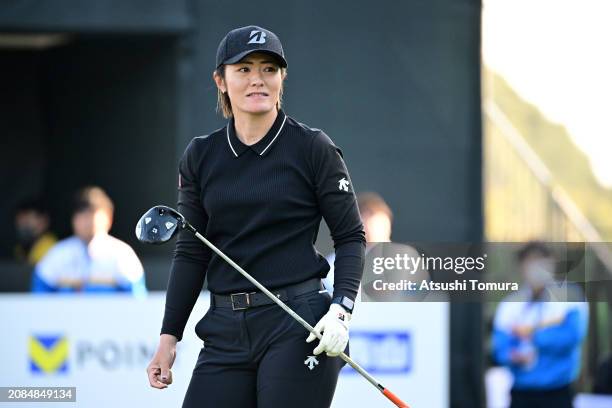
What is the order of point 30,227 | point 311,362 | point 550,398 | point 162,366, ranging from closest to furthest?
point 311,362, point 162,366, point 550,398, point 30,227

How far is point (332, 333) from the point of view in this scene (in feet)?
12.6

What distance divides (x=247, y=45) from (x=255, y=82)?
124mm

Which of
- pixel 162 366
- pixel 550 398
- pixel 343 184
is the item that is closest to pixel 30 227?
pixel 550 398

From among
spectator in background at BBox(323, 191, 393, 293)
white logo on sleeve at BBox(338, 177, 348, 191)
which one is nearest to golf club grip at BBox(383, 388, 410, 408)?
white logo on sleeve at BBox(338, 177, 348, 191)

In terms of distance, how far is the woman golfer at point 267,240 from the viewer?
157 inches

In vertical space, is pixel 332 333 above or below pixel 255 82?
below

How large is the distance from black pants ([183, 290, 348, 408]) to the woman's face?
0.64 m

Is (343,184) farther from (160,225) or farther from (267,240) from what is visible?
(160,225)

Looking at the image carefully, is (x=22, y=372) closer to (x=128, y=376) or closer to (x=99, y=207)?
(x=128, y=376)

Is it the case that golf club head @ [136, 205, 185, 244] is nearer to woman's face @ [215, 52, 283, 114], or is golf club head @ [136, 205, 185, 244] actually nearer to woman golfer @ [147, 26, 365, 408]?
woman golfer @ [147, 26, 365, 408]

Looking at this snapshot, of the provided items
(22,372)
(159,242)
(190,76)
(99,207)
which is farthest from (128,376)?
(159,242)

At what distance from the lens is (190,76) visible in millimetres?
8461

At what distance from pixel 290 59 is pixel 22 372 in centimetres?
287

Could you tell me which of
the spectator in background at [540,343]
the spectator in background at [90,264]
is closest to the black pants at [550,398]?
the spectator in background at [540,343]
